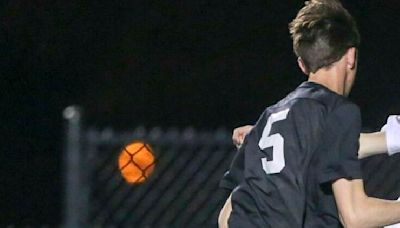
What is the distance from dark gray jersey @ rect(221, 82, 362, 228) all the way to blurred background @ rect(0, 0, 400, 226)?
14.0ft

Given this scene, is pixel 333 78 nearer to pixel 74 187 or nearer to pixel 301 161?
pixel 301 161

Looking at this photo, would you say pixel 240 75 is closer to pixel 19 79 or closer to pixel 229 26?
pixel 229 26

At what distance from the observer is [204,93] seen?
806cm

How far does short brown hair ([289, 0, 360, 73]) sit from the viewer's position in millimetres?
3488

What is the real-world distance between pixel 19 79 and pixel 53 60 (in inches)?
9.2

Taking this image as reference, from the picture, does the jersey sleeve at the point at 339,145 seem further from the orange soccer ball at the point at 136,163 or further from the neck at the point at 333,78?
the orange soccer ball at the point at 136,163

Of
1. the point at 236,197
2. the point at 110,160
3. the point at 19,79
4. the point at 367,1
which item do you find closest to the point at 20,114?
the point at 19,79

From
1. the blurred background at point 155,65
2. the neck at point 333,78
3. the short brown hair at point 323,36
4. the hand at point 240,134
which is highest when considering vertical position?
the short brown hair at point 323,36

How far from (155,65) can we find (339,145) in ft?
15.4

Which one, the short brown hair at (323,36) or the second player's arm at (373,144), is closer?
the short brown hair at (323,36)

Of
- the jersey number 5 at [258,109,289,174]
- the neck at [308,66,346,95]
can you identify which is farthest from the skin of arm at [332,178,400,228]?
the neck at [308,66,346,95]

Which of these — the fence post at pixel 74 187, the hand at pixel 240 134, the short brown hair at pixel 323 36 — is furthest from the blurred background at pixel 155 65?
the short brown hair at pixel 323 36

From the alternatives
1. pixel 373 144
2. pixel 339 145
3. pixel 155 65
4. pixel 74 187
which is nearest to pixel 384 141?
pixel 373 144

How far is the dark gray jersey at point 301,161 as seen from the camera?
134 inches
